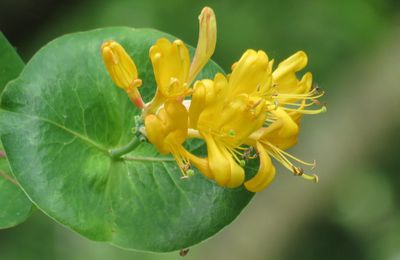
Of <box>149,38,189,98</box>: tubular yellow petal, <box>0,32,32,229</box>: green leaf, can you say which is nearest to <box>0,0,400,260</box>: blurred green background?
<box>0,32,32,229</box>: green leaf

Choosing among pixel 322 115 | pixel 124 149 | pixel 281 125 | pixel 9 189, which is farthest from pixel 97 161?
pixel 322 115

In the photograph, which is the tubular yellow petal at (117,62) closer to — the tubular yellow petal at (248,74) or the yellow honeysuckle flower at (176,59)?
the yellow honeysuckle flower at (176,59)

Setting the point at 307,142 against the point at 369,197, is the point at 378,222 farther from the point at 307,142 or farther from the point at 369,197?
the point at 307,142

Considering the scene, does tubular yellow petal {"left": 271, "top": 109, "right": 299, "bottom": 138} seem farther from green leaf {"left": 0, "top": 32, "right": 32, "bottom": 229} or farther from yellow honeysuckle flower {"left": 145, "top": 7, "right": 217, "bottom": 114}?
green leaf {"left": 0, "top": 32, "right": 32, "bottom": 229}

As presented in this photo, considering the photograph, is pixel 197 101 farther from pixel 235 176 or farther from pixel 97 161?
pixel 97 161

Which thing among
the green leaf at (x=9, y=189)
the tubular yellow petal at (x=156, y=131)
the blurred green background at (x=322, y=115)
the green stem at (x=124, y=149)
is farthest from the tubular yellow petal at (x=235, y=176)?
the blurred green background at (x=322, y=115)
